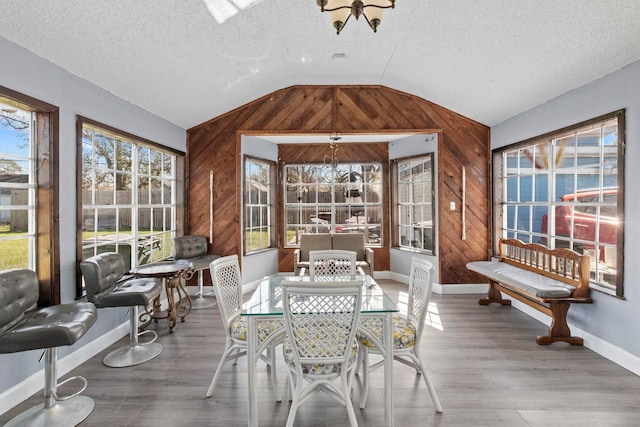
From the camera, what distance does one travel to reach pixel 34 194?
2.71 meters

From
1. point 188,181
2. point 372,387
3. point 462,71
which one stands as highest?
point 462,71

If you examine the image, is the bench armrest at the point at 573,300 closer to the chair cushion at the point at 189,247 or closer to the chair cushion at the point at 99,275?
the chair cushion at the point at 99,275

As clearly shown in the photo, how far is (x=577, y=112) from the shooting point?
344cm

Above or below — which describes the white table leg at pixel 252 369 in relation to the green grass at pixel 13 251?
below

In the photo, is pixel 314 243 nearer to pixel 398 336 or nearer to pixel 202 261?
pixel 202 261

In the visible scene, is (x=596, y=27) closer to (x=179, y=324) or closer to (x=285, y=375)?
(x=285, y=375)

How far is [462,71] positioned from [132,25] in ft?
11.1

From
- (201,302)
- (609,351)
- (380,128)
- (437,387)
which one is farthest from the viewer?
(380,128)

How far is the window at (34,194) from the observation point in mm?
2566

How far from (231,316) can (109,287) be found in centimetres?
130

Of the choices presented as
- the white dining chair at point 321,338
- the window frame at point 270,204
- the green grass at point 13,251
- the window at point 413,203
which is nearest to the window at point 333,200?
the window frame at point 270,204

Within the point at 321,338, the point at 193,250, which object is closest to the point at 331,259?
the point at 321,338

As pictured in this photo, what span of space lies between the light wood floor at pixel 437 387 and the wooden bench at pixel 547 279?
0.26m

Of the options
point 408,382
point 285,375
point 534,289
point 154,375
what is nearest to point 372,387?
point 408,382
